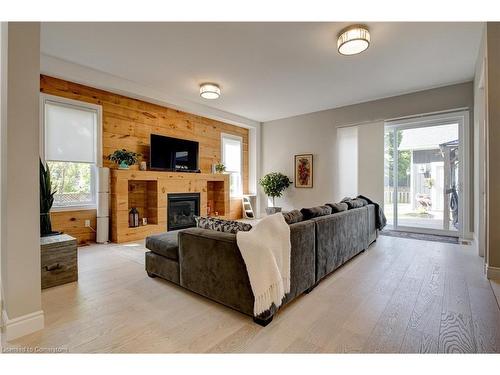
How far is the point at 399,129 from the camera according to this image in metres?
5.18

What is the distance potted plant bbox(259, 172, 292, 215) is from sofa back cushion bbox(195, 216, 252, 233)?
4.11 metres

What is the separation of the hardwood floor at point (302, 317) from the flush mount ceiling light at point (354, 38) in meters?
2.56

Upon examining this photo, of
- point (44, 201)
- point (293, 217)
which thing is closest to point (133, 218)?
point (44, 201)

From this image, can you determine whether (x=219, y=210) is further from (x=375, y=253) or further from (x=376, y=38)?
(x=376, y=38)

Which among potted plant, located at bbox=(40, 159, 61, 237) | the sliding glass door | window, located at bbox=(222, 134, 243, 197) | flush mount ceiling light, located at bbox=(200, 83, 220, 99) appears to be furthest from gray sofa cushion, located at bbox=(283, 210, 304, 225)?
window, located at bbox=(222, 134, 243, 197)

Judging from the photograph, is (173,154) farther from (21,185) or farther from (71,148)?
(21,185)

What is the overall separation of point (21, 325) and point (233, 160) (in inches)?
218

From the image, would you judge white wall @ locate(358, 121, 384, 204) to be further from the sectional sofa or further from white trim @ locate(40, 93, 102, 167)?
white trim @ locate(40, 93, 102, 167)

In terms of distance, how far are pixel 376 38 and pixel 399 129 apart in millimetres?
2808

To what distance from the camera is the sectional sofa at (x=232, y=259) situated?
190 centimetres

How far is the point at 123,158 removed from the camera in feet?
13.9

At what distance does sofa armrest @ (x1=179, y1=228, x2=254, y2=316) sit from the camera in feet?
6.14
